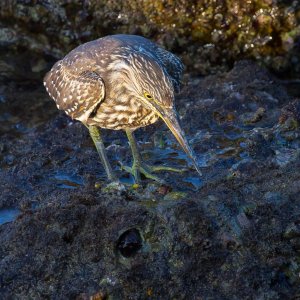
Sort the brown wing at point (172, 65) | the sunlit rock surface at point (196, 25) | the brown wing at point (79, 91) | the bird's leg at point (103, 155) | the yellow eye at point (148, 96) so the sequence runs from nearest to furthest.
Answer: the yellow eye at point (148, 96)
the brown wing at point (79, 91)
the bird's leg at point (103, 155)
the brown wing at point (172, 65)
the sunlit rock surface at point (196, 25)

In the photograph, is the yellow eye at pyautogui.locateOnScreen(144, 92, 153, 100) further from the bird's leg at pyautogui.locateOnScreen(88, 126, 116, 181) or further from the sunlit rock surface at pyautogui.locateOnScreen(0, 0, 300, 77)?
the sunlit rock surface at pyautogui.locateOnScreen(0, 0, 300, 77)

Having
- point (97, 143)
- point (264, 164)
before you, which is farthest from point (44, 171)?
point (264, 164)

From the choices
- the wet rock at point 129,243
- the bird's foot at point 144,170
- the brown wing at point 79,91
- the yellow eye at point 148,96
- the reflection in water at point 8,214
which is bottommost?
the reflection in water at point 8,214

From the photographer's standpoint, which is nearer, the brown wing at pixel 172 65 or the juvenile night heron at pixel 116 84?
the juvenile night heron at pixel 116 84

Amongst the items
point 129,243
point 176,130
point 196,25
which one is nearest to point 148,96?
point 176,130

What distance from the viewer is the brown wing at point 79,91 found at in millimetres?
4672

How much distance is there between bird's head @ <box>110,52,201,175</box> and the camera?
4.21m

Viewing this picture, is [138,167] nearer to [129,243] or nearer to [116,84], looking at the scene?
[116,84]

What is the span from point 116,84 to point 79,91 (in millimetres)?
315

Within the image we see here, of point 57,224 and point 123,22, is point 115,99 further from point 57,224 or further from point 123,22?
point 123,22

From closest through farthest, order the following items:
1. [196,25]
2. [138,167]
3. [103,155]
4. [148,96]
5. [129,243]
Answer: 1. [129,243]
2. [148,96]
3. [103,155]
4. [138,167]
5. [196,25]

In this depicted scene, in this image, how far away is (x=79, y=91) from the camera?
472 centimetres

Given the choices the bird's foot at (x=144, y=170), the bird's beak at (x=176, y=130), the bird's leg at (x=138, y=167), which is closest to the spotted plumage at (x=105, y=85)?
the bird's leg at (x=138, y=167)

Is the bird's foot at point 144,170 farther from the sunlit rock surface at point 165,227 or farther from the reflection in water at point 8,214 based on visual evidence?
the reflection in water at point 8,214
